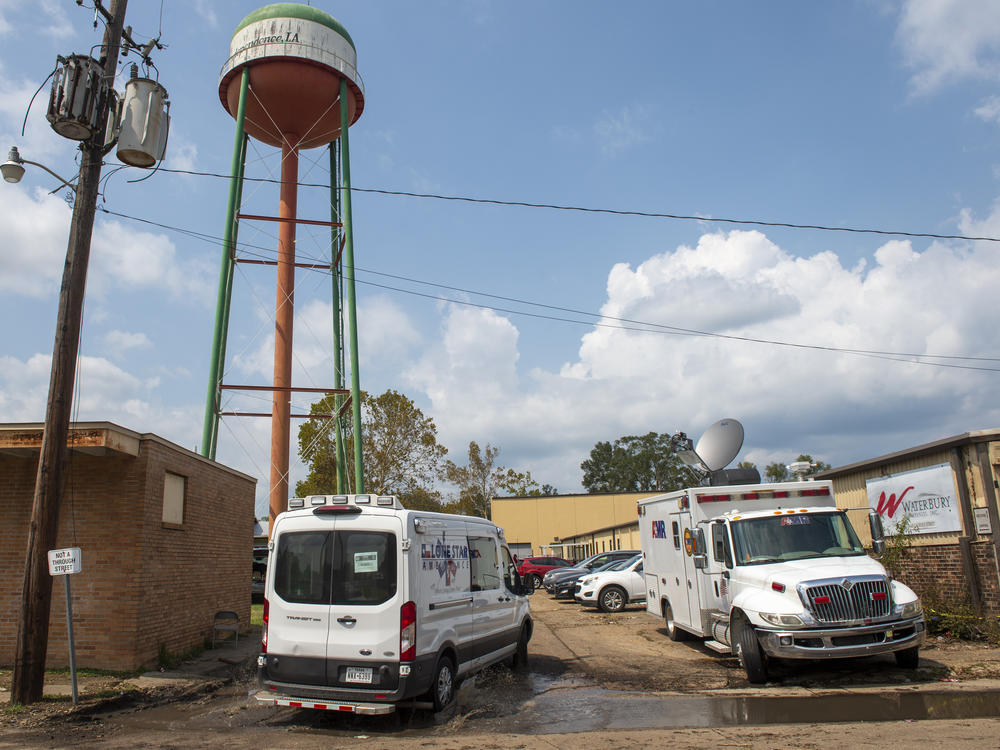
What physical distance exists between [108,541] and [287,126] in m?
15.8

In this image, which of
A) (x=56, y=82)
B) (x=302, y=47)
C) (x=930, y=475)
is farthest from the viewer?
(x=302, y=47)

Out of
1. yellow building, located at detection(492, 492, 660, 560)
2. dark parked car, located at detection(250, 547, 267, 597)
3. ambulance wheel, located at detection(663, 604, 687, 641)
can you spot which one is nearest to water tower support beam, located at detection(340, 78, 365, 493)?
dark parked car, located at detection(250, 547, 267, 597)

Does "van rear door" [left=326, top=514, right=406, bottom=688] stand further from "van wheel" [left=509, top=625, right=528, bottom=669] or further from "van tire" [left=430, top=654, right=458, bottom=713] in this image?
"van wheel" [left=509, top=625, right=528, bottom=669]

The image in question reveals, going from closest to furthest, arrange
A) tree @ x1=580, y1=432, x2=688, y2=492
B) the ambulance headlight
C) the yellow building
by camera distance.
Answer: the ambulance headlight, the yellow building, tree @ x1=580, y1=432, x2=688, y2=492

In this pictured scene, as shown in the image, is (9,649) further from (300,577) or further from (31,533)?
(300,577)

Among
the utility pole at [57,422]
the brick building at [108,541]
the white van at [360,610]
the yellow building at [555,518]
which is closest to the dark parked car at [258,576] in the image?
the brick building at [108,541]

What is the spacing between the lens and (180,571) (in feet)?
41.7

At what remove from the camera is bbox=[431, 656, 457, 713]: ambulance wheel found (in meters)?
8.18

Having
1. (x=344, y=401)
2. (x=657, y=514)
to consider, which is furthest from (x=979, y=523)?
(x=344, y=401)

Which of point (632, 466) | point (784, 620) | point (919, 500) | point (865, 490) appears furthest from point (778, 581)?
point (632, 466)

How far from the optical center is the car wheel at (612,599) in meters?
20.2

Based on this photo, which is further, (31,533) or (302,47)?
(302,47)

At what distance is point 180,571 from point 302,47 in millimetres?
15289

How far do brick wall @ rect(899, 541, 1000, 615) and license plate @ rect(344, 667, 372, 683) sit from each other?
9.89 meters
